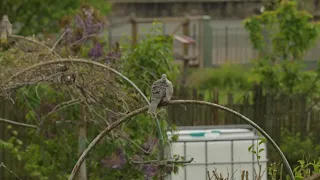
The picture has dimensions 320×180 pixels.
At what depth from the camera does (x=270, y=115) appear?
12.0m

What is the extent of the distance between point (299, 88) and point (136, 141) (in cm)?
440

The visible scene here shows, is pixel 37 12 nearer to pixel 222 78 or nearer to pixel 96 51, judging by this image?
pixel 222 78

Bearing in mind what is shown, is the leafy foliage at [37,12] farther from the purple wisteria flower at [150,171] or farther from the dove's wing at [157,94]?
the dove's wing at [157,94]

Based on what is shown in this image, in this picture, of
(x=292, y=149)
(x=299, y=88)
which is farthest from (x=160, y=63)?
(x=299, y=88)

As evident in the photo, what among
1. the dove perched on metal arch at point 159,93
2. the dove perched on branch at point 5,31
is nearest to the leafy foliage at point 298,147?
the dove perched on branch at point 5,31

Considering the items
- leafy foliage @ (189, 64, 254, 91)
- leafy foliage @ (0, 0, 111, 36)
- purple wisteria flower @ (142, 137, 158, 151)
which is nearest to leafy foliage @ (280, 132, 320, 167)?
purple wisteria flower @ (142, 137, 158, 151)

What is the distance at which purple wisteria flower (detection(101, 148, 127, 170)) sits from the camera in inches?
337

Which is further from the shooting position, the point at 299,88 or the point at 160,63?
the point at 299,88

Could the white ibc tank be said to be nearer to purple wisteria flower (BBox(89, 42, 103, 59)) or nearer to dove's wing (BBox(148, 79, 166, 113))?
purple wisteria flower (BBox(89, 42, 103, 59))

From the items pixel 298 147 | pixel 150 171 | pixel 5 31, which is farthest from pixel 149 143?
pixel 298 147

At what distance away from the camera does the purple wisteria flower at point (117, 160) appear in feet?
28.1

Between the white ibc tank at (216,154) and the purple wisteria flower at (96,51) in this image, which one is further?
the purple wisteria flower at (96,51)

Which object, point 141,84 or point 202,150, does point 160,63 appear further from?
point 202,150

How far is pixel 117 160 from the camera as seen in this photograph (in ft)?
28.1
